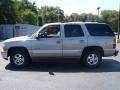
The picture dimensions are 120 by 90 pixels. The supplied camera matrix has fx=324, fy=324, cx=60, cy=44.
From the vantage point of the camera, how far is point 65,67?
1355 centimetres

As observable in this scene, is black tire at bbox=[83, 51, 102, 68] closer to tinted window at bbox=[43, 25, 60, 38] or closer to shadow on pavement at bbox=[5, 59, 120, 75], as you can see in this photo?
shadow on pavement at bbox=[5, 59, 120, 75]

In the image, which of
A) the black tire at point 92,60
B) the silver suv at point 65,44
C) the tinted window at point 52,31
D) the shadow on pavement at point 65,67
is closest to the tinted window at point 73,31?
the silver suv at point 65,44

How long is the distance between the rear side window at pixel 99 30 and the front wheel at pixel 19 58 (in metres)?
2.80

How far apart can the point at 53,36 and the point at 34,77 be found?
248 cm

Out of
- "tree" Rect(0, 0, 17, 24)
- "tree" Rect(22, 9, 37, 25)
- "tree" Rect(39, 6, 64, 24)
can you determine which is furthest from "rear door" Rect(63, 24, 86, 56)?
"tree" Rect(39, 6, 64, 24)

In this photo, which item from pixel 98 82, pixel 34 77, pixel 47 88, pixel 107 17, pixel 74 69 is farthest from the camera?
pixel 107 17

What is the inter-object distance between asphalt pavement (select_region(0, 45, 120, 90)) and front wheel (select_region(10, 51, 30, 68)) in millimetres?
265

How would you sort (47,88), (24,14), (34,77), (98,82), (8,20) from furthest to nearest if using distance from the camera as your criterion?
(24,14) < (8,20) < (34,77) < (98,82) < (47,88)

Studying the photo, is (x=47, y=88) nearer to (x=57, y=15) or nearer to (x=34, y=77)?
(x=34, y=77)

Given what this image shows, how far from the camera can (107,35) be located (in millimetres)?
13211

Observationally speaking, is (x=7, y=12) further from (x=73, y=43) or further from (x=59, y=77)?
(x=59, y=77)

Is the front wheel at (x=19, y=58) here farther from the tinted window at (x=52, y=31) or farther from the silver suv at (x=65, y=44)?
the tinted window at (x=52, y=31)

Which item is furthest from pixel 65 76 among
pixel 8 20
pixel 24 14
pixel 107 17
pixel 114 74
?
pixel 107 17

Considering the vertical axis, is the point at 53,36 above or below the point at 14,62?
above
